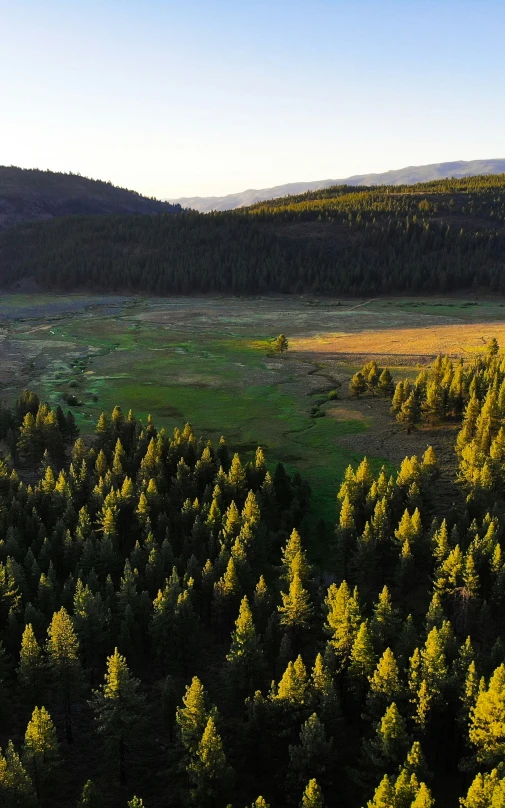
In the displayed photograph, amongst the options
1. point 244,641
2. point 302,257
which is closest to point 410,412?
point 244,641

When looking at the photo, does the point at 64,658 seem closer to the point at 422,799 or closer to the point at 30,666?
the point at 30,666

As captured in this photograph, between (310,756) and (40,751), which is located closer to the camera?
(40,751)

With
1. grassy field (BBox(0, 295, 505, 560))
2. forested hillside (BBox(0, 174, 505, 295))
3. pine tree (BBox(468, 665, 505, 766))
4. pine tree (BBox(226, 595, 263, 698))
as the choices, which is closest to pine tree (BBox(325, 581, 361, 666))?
pine tree (BBox(226, 595, 263, 698))

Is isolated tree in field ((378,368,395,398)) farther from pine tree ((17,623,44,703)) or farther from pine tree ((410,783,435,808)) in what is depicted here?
pine tree ((410,783,435,808))

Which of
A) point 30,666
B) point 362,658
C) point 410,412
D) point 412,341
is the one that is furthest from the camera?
point 412,341

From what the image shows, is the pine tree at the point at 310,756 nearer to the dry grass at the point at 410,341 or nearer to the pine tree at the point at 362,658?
the pine tree at the point at 362,658

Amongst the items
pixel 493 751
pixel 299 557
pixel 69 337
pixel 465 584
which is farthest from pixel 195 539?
pixel 69 337
